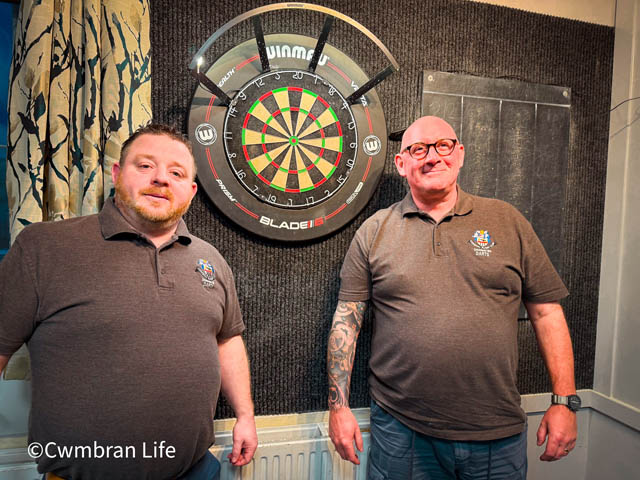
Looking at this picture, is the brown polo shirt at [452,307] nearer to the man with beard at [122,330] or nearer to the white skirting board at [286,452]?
the white skirting board at [286,452]

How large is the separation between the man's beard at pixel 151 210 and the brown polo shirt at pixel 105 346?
0.05 metres

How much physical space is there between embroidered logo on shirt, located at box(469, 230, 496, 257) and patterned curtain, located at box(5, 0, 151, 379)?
1186 millimetres

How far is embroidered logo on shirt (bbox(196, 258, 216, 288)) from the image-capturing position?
1267 millimetres

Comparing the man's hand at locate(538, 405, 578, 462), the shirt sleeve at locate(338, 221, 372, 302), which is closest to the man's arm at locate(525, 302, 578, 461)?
the man's hand at locate(538, 405, 578, 462)

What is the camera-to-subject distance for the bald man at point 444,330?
136 cm

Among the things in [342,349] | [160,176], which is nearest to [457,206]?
[342,349]

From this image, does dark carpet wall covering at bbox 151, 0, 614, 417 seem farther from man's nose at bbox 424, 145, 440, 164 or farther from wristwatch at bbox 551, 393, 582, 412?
wristwatch at bbox 551, 393, 582, 412

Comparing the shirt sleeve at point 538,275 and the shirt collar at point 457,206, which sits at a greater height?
the shirt collar at point 457,206

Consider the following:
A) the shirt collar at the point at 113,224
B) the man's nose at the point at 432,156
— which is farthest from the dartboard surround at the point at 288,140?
the shirt collar at the point at 113,224

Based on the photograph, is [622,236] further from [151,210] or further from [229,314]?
[151,210]

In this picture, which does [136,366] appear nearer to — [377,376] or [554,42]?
[377,376]

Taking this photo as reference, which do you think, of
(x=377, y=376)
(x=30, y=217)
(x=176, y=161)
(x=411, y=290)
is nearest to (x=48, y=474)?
(x=30, y=217)

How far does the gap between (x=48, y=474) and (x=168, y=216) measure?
73cm

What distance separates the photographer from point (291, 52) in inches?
66.1
